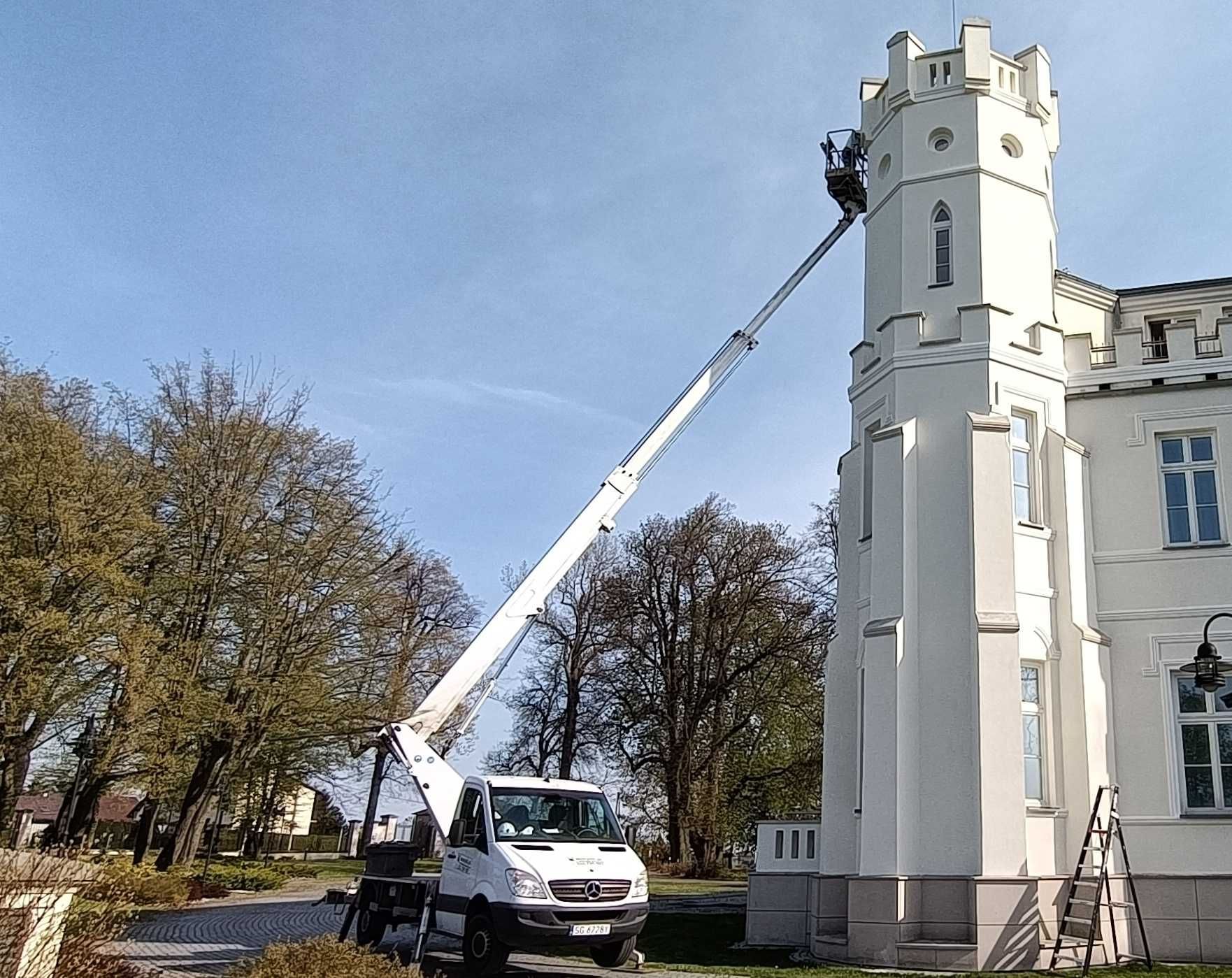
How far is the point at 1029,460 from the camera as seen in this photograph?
1719 cm

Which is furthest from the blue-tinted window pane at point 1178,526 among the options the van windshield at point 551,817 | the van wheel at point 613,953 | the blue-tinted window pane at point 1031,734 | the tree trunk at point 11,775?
the tree trunk at point 11,775

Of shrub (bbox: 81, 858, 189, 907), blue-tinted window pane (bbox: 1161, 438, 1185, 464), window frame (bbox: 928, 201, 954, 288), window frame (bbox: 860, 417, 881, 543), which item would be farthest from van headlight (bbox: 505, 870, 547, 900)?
blue-tinted window pane (bbox: 1161, 438, 1185, 464)

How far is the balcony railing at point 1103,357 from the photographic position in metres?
18.0

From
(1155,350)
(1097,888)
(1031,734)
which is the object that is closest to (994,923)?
(1097,888)

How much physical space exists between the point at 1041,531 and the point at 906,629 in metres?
2.82

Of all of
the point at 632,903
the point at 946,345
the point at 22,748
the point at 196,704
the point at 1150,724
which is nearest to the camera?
the point at 632,903

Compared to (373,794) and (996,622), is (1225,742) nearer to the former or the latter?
(996,622)

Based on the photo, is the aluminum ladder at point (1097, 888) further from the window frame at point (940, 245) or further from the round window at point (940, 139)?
the round window at point (940, 139)

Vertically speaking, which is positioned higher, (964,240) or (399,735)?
(964,240)

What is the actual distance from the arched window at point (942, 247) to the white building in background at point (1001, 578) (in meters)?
0.03

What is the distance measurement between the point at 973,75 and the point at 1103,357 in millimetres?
5547

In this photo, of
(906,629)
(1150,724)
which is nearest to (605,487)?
(906,629)

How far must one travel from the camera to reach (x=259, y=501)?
1100 inches

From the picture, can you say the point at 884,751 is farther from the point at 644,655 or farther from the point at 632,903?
the point at 644,655
